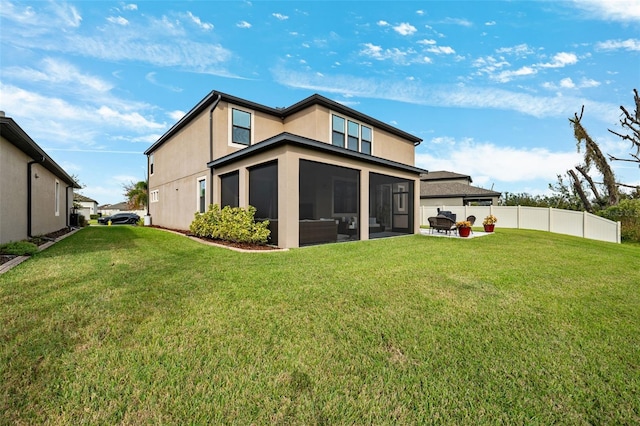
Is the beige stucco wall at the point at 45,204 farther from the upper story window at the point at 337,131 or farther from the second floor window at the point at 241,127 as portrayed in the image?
the upper story window at the point at 337,131

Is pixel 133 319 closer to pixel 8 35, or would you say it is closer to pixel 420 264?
pixel 420 264

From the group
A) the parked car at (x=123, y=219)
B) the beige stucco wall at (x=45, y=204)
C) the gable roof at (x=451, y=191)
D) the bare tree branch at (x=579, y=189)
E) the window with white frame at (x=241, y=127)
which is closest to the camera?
the beige stucco wall at (x=45, y=204)

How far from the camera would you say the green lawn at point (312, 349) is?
190 cm

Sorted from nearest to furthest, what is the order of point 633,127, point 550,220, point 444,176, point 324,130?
point 324,130 → point 550,220 → point 633,127 → point 444,176

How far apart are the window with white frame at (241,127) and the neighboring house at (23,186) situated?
6.48 meters

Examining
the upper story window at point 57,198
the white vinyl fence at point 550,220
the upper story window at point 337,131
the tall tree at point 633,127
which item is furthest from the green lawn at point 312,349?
the tall tree at point 633,127

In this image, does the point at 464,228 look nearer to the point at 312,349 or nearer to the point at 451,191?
the point at 312,349

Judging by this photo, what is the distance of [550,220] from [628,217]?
4223 millimetres

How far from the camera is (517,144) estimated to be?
2400 centimetres

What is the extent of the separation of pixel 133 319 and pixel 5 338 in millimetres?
1027

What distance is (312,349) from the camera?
2604 mm

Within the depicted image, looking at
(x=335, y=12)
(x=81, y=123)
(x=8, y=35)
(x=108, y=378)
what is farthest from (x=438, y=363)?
(x=81, y=123)

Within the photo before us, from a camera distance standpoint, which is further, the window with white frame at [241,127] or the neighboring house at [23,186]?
the window with white frame at [241,127]

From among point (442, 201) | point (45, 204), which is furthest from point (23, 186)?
point (442, 201)
